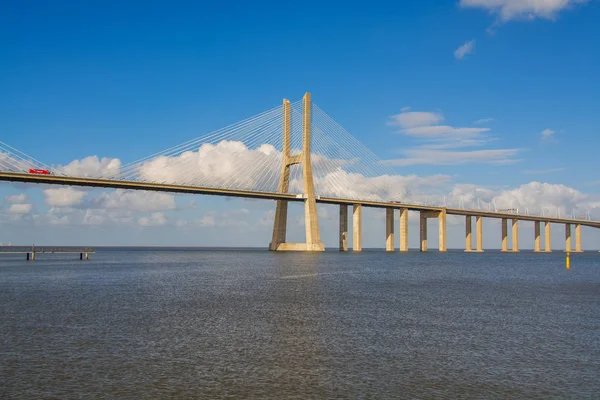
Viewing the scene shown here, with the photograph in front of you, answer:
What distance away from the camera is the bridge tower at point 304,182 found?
10512cm

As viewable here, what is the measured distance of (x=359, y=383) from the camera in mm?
13781

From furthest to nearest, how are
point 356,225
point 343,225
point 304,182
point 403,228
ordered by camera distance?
point 403,228, point 343,225, point 356,225, point 304,182

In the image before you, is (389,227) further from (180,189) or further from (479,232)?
(180,189)

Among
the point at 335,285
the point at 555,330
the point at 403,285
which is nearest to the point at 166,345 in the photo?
the point at 555,330

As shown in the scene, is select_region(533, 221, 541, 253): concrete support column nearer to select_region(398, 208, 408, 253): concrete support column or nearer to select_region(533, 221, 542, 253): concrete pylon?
select_region(533, 221, 542, 253): concrete pylon

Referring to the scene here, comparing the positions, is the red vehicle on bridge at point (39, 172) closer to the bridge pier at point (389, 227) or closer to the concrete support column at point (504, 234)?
the bridge pier at point (389, 227)

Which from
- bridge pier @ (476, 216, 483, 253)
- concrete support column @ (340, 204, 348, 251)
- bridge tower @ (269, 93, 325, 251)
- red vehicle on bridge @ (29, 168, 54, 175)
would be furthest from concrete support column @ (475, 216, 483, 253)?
red vehicle on bridge @ (29, 168, 54, 175)

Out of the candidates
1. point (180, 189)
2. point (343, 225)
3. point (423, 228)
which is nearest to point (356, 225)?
point (343, 225)

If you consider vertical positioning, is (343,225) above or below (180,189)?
below

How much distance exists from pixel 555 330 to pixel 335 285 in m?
21.4

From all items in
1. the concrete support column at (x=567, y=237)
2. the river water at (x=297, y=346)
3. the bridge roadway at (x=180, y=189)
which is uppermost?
the bridge roadway at (x=180, y=189)

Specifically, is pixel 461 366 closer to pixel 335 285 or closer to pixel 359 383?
pixel 359 383

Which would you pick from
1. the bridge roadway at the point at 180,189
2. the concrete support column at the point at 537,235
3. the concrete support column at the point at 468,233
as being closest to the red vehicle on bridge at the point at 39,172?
the bridge roadway at the point at 180,189

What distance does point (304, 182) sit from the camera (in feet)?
345
